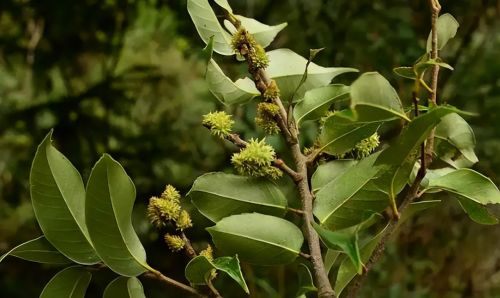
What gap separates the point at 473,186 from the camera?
466 mm

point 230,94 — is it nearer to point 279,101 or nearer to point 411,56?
point 279,101

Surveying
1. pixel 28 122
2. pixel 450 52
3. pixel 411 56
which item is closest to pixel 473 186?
pixel 411 56

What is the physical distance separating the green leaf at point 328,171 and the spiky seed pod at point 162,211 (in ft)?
0.30

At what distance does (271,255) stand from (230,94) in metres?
0.11

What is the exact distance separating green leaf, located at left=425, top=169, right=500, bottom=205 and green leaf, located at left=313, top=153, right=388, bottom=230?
1.7 inches

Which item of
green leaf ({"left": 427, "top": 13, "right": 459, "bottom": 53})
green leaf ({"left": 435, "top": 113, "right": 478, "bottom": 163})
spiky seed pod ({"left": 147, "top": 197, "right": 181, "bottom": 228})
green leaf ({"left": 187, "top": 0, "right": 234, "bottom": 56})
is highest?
green leaf ({"left": 427, "top": 13, "right": 459, "bottom": 53})

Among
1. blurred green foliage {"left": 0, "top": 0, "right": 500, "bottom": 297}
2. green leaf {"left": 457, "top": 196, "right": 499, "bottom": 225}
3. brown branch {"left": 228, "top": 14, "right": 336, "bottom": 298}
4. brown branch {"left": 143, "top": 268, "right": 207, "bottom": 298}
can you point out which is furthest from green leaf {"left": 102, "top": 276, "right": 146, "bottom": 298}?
blurred green foliage {"left": 0, "top": 0, "right": 500, "bottom": 297}

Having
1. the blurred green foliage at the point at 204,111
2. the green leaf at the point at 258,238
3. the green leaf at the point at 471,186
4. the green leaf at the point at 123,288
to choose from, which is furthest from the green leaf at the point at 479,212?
the blurred green foliage at the point at 204,111

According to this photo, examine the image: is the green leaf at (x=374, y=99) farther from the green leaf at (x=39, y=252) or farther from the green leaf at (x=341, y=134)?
the green leaf at (x=39, y=252)

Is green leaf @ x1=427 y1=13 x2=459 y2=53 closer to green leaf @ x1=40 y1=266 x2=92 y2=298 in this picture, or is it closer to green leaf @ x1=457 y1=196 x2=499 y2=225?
green leaf @ x1=457 y1=196 x2=499 y2=225

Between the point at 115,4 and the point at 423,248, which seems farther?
the point at 115,4

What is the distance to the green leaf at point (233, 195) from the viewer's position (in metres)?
0.47

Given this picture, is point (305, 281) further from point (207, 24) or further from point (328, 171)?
point (207, 24)

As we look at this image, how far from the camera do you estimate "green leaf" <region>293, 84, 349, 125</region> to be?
0.49 meters
